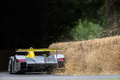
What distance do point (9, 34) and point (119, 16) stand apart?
48.2ft

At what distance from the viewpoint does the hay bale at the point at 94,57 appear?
11586 mm

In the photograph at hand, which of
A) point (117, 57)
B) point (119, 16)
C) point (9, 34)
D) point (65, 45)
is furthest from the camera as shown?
point (119, 16)

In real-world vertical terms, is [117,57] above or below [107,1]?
below

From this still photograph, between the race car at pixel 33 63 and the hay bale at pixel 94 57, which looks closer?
the hay bale at pixel 94 57

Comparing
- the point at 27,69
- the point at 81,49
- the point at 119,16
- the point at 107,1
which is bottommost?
the point at 27,69

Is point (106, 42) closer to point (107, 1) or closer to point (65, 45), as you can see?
point (65, 45)

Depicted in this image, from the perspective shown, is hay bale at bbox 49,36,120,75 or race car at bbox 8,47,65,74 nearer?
hay bale at bbox 49,36,120,75

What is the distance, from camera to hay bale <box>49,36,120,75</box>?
11586mm

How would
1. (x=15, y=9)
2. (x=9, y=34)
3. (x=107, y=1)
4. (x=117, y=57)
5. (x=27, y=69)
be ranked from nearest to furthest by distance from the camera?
(x=15, y=9) → (x=9, y=34) → (x=117, y=57) → (x=27, y=69) → (x=107, y=1)

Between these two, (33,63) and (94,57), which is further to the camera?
(33,63)

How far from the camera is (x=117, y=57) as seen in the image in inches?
452

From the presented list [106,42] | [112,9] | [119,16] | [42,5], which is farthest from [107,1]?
[42,5]

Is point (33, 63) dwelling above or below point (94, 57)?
below

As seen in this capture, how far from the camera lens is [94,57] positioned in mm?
12547
